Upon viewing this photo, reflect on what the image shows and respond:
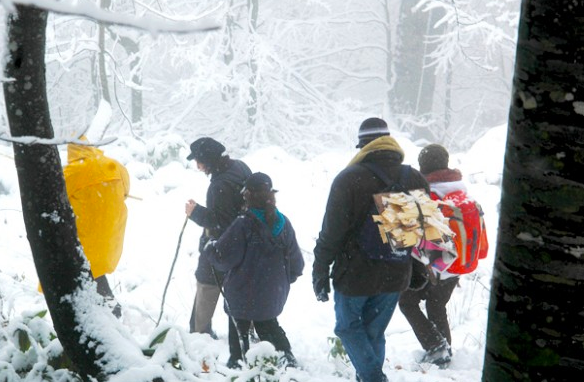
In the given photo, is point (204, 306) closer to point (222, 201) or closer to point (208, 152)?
point (222, 201)

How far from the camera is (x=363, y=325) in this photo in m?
3.66

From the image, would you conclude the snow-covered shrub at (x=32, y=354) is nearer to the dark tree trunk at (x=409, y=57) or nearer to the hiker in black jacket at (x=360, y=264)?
the hiker in black jacket at (x=360, y=264)

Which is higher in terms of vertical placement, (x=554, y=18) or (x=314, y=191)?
(x=554, y=18)

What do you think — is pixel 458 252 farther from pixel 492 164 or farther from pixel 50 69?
pixel 50 69

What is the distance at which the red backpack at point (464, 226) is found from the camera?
409 centimetres

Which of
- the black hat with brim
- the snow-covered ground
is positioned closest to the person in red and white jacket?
the snow-covered ground

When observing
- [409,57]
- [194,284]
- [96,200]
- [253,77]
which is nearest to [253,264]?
[96,200]

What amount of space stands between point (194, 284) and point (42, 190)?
454cm

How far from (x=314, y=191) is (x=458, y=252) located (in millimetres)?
4537

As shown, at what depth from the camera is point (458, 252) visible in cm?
414

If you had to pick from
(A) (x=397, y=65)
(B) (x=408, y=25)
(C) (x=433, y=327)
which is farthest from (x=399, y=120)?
(C) (x=433, y=327)

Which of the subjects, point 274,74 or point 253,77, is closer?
point 253,77

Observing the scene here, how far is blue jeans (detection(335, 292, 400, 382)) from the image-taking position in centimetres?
360

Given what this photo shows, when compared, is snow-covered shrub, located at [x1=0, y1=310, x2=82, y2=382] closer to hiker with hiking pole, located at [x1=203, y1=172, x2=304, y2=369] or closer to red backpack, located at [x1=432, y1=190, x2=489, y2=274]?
hiker with hiking pole, located at [x1=203, y1=172, x2=304, y2=369]
